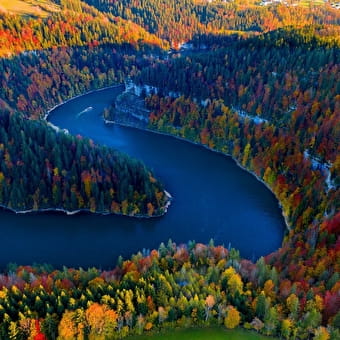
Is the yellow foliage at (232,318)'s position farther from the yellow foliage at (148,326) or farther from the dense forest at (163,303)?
the yellow foliage at (148,326)

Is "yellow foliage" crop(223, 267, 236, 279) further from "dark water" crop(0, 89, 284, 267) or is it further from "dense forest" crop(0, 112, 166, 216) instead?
"dense forest" crop(0, 112, 166, 216)

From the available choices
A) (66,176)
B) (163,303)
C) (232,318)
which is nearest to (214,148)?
(66,176)

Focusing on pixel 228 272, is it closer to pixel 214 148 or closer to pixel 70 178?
pixel 70 178

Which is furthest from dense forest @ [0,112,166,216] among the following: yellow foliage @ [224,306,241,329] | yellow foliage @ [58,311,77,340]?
yellow foliage @ [58,311,77,340]

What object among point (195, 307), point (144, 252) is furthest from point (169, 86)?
point (195, 307)

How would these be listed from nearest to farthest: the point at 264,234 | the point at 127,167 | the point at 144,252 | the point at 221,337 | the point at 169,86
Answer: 1. the point at 221,337
2. the point at 144,252
3. the point at 264,234
4. the point at 127,167
5. the point at 169,86

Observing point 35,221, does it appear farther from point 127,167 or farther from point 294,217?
point 294,217
